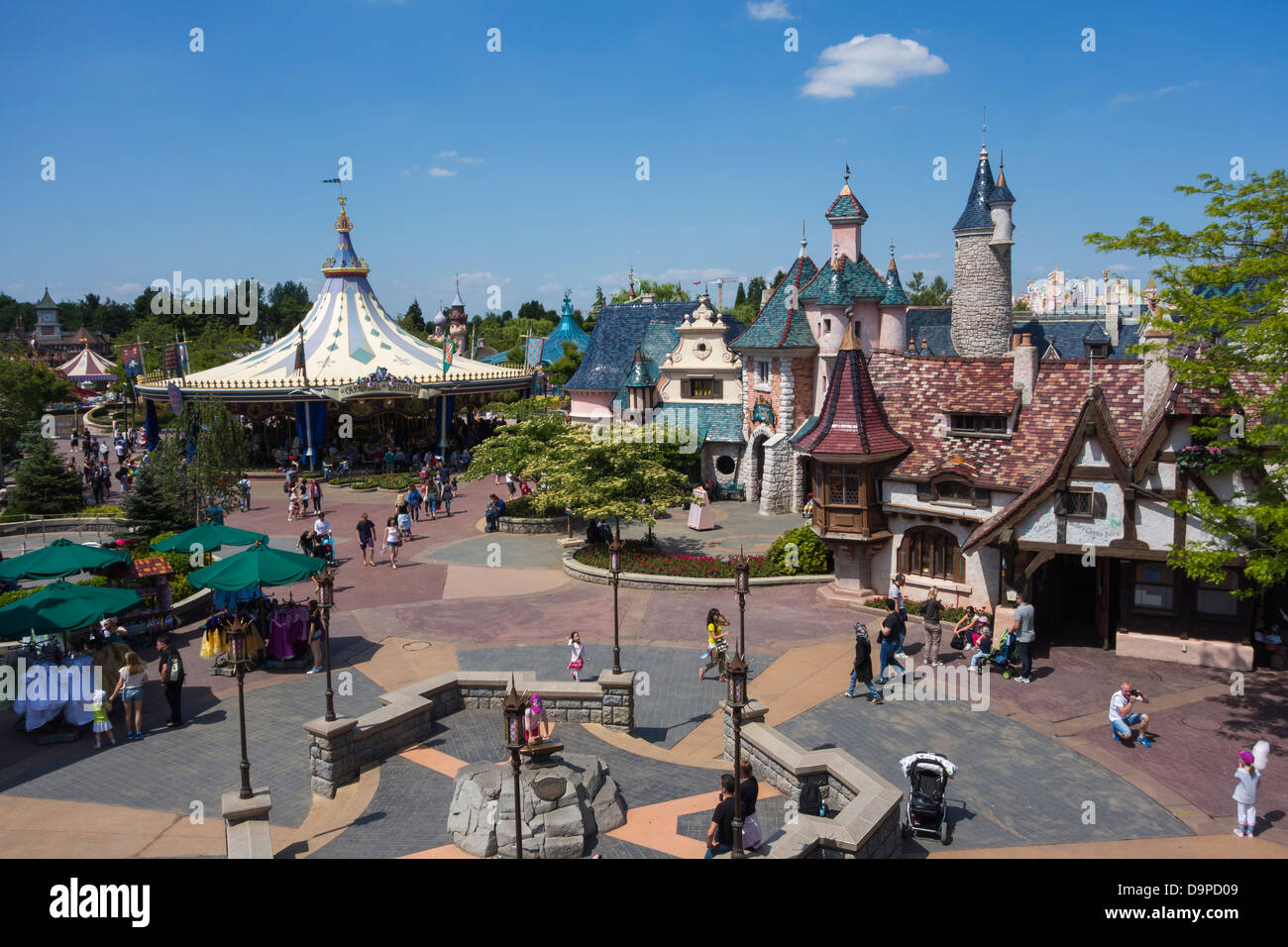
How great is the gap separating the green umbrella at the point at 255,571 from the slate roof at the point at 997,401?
13.8 metres

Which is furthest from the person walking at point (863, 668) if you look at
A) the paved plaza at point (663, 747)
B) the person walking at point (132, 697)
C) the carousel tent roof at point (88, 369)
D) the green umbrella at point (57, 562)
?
the carousel tent roof at point (88, 369)

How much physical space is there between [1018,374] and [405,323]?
12431 cm

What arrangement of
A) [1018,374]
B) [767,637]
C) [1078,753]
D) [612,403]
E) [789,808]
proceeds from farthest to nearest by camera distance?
1. [612,403]
2. [1018,374]
3. [767,637]
4. [1078,753]
5. [789,808]

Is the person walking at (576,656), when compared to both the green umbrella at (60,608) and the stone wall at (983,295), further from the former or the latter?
the stone wall at (983,295)

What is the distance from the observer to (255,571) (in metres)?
18.4

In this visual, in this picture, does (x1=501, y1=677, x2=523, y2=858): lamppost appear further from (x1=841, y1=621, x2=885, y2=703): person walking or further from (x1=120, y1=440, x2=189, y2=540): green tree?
(x1=120, y1=440, x2=189, y2=540): green tree

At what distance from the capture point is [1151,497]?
734 inches

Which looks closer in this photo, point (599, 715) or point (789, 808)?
point (789, 808)

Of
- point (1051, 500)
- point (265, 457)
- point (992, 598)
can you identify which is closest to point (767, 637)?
point (992, 598)

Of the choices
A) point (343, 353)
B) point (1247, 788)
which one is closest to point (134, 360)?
point (343, 353)

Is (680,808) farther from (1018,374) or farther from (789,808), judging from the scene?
(1018,374)

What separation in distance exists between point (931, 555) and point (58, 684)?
18.2 meters

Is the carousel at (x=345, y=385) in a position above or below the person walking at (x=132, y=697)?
above
